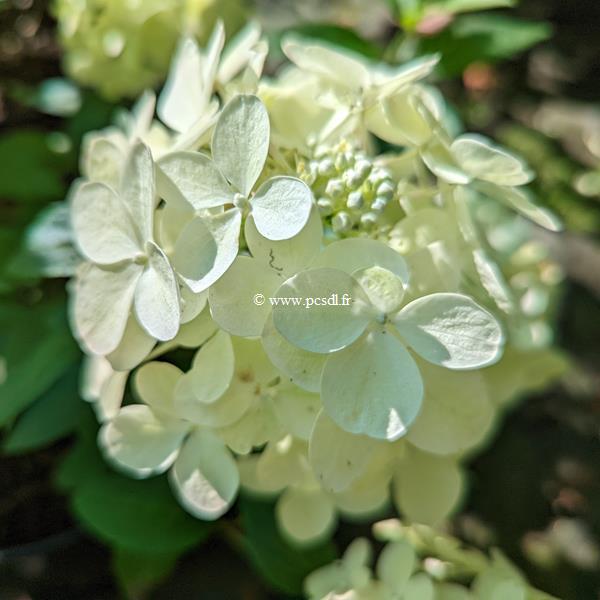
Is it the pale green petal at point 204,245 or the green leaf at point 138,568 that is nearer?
the pale green petal at point 204,245

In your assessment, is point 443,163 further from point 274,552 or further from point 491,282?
point 274,552

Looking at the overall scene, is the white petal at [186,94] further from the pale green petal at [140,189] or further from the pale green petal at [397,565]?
the pale green petal at [397,565]

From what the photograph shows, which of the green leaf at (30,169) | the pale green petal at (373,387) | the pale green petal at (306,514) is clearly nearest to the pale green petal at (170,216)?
the pale green petal at (373,387)

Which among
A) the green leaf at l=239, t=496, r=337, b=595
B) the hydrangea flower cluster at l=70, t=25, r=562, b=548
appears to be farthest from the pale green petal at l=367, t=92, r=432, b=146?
the green leaf at l=239, t=496, r=337, b=595

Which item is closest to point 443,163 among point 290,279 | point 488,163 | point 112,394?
point 488,163

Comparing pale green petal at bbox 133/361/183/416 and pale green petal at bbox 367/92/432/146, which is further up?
pale green petal at bbox 367/92/432/146

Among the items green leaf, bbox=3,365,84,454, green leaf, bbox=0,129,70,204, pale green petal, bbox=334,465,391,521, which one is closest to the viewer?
pale green petal, bbox=334,465,391,521

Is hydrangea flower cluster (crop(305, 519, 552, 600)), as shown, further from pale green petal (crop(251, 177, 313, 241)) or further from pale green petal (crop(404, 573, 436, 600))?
pale green petal (crop(251, 177, 313, 241))
